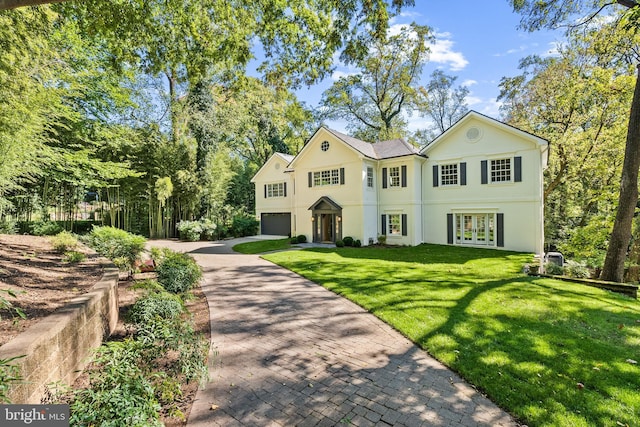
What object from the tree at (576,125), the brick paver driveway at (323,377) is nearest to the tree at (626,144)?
the tree at (576,125)

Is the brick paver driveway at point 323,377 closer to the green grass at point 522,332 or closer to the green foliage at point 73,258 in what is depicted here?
the green grass at point 522,332

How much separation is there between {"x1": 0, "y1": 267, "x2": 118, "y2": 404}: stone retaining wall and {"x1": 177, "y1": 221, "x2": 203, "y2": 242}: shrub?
1738 centimetres

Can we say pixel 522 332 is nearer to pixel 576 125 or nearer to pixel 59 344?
Result: pixel 59 344

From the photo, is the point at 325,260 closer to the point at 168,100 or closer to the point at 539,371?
the point at 539,371

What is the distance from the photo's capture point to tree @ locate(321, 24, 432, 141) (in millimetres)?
24906

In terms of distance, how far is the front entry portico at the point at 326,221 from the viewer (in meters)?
18.6

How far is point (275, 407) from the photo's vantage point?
3293 mm

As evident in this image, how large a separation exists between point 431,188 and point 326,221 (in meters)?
6.94

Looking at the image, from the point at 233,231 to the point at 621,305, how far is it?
2225 cm

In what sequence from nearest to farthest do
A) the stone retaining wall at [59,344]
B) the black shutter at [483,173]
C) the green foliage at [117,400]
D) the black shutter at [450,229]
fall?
the green foliage at [117,400] → the stone retaining wall at [59,344] → the black shutter at [483,173] → the black shutter at [450,229]

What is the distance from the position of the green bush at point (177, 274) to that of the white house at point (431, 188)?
11.8 metres

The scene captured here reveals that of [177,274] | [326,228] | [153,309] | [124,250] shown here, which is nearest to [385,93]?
[326,228]

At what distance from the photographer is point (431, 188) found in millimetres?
17531

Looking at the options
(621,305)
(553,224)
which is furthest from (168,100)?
(553,224)
